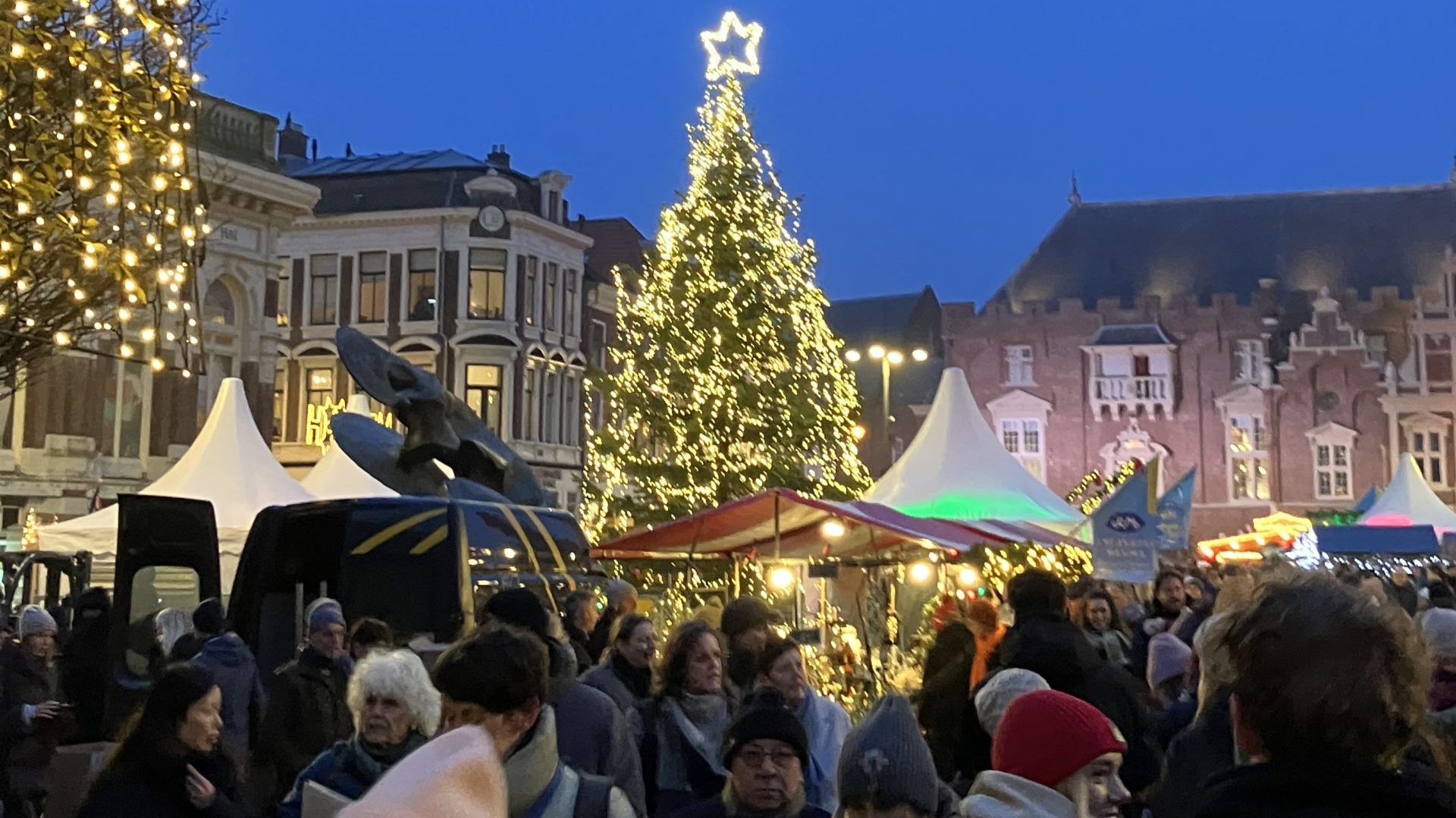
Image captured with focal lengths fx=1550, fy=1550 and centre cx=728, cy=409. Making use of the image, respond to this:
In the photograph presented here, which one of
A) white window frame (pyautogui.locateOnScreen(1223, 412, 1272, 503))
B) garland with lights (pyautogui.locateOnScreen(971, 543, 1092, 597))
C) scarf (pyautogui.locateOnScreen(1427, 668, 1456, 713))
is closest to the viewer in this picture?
scarf (pyautogui.locateOnScreen(1427, 668, 1456, 713))

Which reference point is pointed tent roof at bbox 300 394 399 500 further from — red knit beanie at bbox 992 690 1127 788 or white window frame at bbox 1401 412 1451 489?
white window frame at bbox 1401 412 1451 489

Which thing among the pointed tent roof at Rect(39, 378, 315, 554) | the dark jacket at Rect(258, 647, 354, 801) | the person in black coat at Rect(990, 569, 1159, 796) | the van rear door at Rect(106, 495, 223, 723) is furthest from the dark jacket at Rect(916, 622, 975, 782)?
the pointed tent roof at Rect(39, 378, 315, 554)

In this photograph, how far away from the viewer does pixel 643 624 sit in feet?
24.1

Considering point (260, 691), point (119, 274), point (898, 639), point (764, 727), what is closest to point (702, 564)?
point (898, 639)

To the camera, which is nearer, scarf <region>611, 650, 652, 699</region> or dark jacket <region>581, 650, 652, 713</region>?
dark jacket <region>581, 650, 652, 713</region>

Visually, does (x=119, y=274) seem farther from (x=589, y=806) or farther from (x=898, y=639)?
(x=898, y=639)

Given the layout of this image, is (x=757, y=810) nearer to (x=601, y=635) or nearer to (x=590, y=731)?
(x=590, y=731)

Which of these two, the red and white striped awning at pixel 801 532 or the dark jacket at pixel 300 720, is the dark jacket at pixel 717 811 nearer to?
the dark jacket at pixel 300 720

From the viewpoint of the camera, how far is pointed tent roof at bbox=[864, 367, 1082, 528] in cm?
1998

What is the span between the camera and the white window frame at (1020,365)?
55.4 m

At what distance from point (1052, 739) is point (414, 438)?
11.6 metres

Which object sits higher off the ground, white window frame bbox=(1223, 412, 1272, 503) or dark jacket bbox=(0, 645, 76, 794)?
white window frame bbox=(1223, 412, 1272, 503)

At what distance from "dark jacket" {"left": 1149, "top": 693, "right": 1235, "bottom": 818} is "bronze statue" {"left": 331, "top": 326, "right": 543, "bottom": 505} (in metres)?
9.76

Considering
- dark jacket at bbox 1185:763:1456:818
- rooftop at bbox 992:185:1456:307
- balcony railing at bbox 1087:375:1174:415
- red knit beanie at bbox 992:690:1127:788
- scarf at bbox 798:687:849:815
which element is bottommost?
scarf at bbox 798:687:849:815
